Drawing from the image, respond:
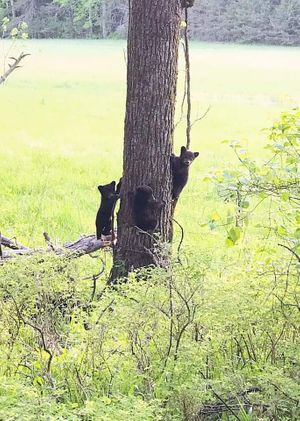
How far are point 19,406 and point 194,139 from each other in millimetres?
9395

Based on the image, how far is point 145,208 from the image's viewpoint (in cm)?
367

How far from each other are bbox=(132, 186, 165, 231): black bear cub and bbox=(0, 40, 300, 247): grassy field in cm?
51

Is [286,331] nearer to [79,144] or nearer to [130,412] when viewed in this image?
[130,412]

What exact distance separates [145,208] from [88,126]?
28.9 feet

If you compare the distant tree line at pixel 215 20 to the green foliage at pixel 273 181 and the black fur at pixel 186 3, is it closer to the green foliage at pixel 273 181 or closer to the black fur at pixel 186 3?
the black fur at pixel 186 3

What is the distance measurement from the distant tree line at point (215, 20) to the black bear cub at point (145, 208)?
A: 21.9 m

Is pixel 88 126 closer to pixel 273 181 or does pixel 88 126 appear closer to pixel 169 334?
pixel 273 181

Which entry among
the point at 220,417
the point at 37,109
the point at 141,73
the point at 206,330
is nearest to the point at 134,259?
the point at 141,73

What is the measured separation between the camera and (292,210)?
113 inches

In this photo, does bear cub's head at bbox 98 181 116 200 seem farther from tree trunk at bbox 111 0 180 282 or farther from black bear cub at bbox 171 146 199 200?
black bear cub at bbox 171 146 199 200

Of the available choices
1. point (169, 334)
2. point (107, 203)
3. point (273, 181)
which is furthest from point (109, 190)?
point (169, 334)

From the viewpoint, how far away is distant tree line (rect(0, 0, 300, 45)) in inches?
1059

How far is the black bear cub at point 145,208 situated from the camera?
3.67m

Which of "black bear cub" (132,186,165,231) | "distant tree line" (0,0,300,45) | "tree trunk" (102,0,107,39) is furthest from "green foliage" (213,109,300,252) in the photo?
"tree trunk" (102,0,107,39)
